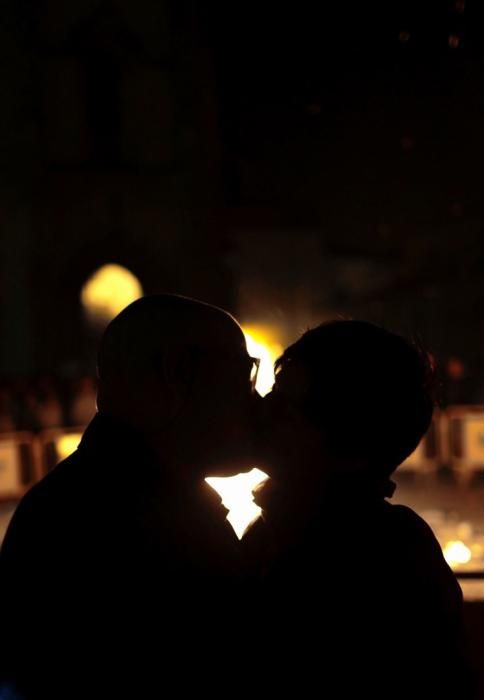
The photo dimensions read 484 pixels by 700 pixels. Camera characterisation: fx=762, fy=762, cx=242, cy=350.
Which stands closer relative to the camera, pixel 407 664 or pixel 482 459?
pixel 407 664

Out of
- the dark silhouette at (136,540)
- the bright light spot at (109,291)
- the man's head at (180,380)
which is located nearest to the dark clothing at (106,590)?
the dark silhouette at (136,540)

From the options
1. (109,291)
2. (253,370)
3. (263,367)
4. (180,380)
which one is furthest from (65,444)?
(109,291)

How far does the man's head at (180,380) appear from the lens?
56.1 inches

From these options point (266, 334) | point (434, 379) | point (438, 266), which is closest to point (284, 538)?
point (434, 379)

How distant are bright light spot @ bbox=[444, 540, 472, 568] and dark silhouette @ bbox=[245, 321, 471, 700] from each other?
101 inches

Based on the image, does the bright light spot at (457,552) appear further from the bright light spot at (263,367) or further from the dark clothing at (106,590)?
the dark clothing at (106,590)

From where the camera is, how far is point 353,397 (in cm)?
133

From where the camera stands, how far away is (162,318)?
1.43m

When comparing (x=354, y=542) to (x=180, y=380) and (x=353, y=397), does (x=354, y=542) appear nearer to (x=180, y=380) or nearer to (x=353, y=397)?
(x=353, y=397)

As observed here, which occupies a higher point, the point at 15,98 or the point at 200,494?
the point at 15,98

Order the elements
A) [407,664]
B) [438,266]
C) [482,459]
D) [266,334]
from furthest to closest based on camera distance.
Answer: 1. [438,266]
2. [266,334]
3. [482,459]
4. [407,664]

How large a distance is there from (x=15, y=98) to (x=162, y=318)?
14.9m

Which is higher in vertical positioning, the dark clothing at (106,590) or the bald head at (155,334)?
the bald head at (155,334)

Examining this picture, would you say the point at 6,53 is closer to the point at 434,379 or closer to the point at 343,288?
the point at 434,379
